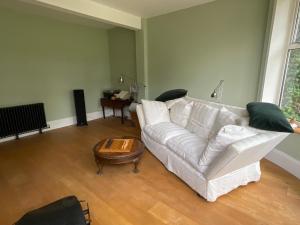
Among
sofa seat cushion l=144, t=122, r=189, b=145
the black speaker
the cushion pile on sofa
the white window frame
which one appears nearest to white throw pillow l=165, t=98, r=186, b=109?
the cushion pile on sofa

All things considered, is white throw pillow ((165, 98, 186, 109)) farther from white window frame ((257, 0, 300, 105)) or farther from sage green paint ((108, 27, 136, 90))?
sage green paint ((108, 27, 136, 90))

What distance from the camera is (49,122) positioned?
4.12 metres

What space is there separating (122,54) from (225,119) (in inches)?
132

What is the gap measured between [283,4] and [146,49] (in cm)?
256

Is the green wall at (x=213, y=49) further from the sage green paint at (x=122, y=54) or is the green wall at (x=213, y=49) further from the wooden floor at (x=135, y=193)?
the wooden floor at (x=135, y=193)

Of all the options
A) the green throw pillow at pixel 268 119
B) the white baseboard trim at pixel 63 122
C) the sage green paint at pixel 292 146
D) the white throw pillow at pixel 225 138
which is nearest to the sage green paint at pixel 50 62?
the white baseboard trim at pixel 63 122

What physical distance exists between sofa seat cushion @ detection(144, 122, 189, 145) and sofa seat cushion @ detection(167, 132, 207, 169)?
89 mm

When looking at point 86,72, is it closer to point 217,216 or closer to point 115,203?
point 115,203

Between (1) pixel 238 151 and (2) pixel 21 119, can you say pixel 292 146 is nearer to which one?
(1) pixel 238 151

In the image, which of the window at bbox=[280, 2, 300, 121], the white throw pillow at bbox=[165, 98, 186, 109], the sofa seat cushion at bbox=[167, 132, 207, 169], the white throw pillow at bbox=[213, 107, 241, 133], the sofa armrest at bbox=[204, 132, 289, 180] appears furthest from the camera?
the white throw pillow at bbox=[165, 98, 186, 109]

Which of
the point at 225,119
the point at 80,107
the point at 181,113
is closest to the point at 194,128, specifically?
the point at 181,113

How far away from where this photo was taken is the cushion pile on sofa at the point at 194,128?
1.69 meters

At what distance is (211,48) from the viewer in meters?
3.17

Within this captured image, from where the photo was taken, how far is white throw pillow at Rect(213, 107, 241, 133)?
7.17ft
